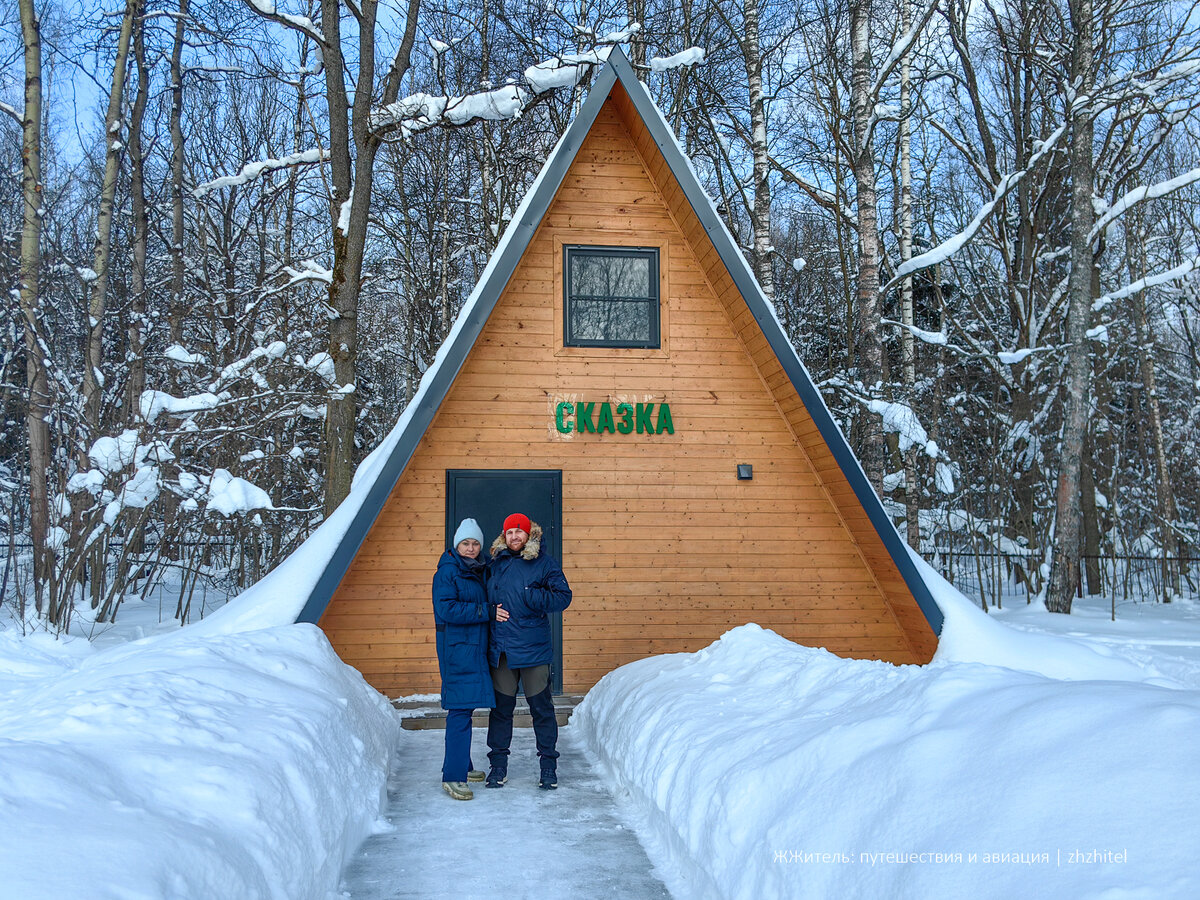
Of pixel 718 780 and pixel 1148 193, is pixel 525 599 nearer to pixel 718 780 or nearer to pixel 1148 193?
pixel 718 780

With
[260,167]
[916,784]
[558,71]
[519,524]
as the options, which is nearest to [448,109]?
[558,71]

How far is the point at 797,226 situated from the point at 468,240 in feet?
33.6

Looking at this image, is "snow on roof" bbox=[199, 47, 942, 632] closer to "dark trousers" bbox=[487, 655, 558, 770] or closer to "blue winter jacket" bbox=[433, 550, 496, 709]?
"blue winter jacket" bbox=[433, 550, 496, 709]

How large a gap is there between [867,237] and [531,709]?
802cm

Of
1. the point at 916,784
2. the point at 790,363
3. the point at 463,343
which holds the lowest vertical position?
the point at 916,784

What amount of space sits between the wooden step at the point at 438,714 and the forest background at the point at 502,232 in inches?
92.8

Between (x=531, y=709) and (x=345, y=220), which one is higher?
(x=345, y=220)

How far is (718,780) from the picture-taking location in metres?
3.68

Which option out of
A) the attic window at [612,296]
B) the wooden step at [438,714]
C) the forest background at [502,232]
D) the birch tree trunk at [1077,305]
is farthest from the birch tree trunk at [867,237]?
the wooden step at [438,714]

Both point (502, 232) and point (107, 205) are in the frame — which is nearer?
point (107, 205)

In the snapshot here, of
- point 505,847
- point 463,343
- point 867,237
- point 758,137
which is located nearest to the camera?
point 505,847

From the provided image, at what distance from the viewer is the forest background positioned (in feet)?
33.3

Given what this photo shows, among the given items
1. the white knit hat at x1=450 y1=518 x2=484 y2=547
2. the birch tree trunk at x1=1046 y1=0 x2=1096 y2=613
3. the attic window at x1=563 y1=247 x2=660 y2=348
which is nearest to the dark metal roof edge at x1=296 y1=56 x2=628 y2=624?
the attic window at x1=563 y1=247 x2=660 y2=348

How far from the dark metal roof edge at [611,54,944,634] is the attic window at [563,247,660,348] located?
0.91 metres
